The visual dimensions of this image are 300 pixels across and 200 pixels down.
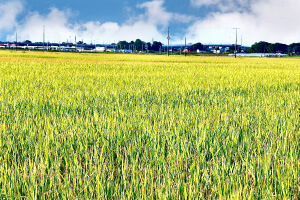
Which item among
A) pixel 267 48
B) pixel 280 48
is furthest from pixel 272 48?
pixel 280 48

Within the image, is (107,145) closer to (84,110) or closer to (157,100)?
(84,110)

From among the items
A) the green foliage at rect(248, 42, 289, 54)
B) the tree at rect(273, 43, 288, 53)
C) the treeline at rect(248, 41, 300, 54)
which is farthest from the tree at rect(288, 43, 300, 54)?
the green foliage at rect(248, 42, 289, 54)

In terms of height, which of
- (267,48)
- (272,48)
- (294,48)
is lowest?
(272,48)

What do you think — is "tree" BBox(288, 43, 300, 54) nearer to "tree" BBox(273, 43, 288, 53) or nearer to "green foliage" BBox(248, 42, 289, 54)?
"tree" BBox(273, 43, 288, 53)

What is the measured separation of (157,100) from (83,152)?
2.63m

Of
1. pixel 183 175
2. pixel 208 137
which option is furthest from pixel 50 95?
pixel 183 175

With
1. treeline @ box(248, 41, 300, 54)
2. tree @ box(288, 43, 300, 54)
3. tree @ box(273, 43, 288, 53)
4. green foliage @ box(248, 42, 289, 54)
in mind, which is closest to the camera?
green foliage @ box(248, 42, 289, 54)

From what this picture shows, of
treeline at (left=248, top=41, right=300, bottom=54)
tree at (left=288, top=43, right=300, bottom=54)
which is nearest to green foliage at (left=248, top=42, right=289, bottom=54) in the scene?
treeline at (left=248, top=41, right=300, bottom=54)

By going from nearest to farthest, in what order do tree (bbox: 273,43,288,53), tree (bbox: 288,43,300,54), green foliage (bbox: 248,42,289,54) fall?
green foliage (bbox: 248,42,289,54) < tree (bbox: 273,43,288,53) < tree (bbox: 288,43,300,54)

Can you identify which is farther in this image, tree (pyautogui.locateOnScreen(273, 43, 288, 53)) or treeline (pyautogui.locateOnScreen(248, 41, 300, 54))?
tree (pyautogui.locateOnScreen(273, 43, 288, 53))

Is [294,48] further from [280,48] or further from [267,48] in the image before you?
[267,48]

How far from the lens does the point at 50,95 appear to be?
4785 millimetres

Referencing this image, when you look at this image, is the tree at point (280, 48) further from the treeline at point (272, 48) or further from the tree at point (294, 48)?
the tree at point (294, 48)

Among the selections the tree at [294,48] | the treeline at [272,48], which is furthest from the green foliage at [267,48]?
the tree at [294,48]
